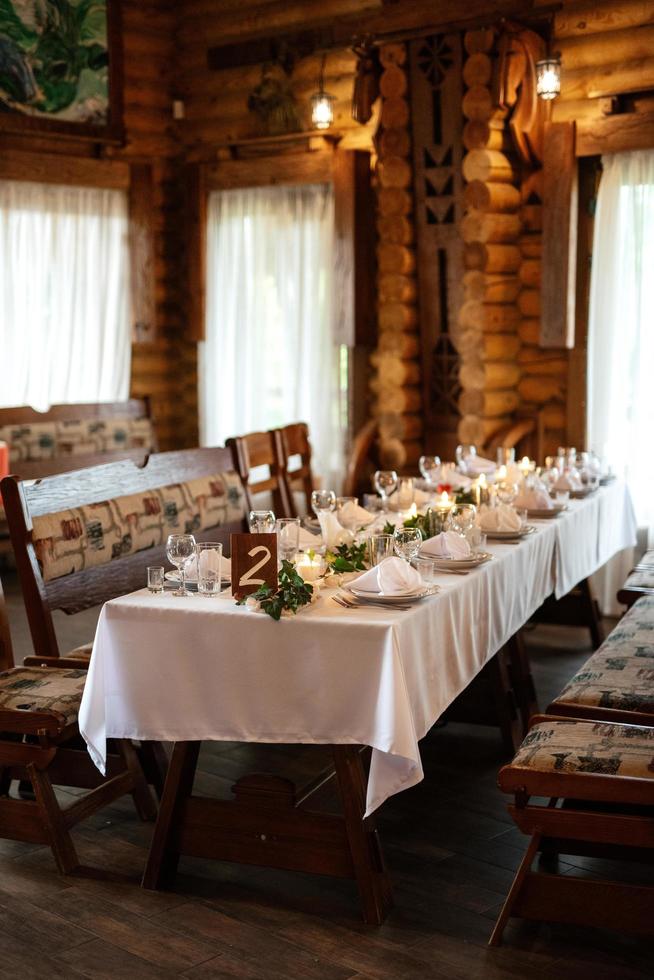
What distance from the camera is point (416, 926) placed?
3.03 metres

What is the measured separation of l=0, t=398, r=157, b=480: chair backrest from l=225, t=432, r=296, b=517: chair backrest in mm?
2276

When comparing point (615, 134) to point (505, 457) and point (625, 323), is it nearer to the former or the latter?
point (625, 323)

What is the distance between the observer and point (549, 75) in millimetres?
5953

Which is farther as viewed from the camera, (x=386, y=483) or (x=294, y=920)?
(x=386, y=483)

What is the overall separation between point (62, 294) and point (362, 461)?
238 centimetres

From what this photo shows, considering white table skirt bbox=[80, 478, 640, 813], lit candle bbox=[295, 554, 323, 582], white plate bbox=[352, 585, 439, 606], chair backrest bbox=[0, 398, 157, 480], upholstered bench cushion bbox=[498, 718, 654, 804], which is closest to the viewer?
upholstered bench cushion bbox=[498, 718, 654, 804]

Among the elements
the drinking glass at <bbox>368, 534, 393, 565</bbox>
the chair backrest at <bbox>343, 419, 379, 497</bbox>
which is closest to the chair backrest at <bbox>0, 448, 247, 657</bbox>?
the drinking glass at <bbox>368, 534, 393, 565</bbox>

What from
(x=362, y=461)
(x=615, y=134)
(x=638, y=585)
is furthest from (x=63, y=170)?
(x=638, y=585)

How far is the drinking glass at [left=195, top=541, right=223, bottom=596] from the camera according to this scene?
10.7 feet

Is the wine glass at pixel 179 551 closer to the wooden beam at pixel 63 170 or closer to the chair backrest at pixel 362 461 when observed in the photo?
the chair backrest at pixel 362 461

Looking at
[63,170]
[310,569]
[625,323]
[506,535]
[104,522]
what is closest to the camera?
[310,569]

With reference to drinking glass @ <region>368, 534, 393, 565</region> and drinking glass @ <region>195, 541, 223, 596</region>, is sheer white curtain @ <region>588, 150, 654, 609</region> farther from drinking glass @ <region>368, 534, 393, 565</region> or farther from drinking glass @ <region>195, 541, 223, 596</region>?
drinking glass @ <region>195, 541, 223, 596</region>

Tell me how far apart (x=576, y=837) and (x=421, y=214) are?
15.4ft

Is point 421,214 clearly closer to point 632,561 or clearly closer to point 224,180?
point 224,180
